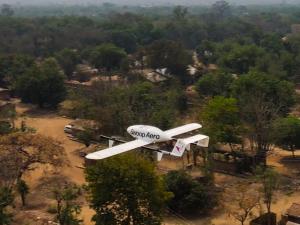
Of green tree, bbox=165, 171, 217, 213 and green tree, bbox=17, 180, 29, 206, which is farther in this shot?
green tree, bbox=17, 180, 29, 206

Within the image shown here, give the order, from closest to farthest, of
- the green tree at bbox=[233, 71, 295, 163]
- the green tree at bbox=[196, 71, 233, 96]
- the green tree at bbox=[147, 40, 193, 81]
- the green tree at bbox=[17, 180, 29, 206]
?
the green tree at bbox=[17, 180, 29, 206] < the green tree at bbox=[233, 71, 295, 163] < the green tree at bbox=[196, 71, 233, 96] < the green tree at bbox=[147, 40, 193, 81]

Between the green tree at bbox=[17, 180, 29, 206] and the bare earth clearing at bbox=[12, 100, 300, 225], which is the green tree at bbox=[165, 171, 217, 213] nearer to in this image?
the bare earth clearing at bbox=[12, 100, 300, 225]

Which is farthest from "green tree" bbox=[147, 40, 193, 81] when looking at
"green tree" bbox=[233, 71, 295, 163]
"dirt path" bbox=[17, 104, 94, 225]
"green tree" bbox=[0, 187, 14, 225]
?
"green tree" bbox=[0, 187, 14, 225]

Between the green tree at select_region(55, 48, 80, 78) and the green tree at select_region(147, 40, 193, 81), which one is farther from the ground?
the green tree at select_region(147, 40, 193, 81)

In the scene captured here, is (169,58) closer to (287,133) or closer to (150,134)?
(287,133)

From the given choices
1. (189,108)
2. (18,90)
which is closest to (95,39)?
(18,90)

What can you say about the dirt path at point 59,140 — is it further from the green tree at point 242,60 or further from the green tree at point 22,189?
the green tree at point 242,60
